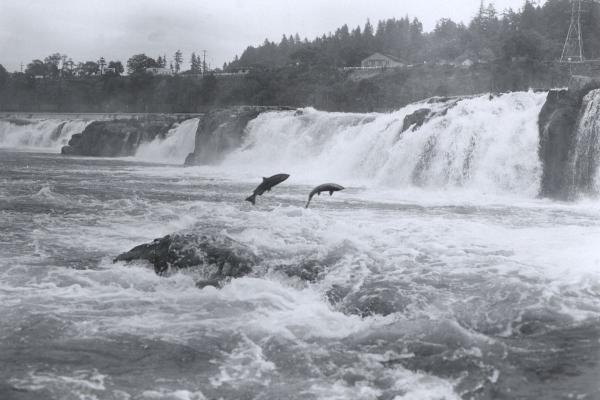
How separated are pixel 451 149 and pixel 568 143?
11.9 feet

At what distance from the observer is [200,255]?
27.8 ft

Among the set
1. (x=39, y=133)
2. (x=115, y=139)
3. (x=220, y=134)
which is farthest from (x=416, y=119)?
(x=39, y=133)

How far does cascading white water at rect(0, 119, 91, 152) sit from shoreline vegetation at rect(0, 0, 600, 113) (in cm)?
1969

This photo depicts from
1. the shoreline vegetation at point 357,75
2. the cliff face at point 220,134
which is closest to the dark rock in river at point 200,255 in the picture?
the cliff face at point 220,134

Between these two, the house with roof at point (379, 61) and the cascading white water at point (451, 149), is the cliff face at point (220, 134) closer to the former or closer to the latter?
the cascading white water at point (451, 149)

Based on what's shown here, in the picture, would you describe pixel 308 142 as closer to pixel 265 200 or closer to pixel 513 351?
pixel 265 200

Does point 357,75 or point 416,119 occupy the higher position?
point 357,75

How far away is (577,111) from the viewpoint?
18156mm

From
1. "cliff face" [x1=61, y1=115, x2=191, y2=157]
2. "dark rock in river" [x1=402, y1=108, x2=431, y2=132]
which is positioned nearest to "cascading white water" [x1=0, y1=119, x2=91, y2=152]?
"cliff face" [x1=61, y1=115, x2=191, y2=157]

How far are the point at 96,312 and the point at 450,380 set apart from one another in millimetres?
3863

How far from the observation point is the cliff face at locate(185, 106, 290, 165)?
3366 cm

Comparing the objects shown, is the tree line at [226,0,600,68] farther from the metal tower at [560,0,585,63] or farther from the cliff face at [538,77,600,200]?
the cliff face at [538,77,600,200]

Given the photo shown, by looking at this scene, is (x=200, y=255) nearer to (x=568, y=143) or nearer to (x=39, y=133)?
(x=568, y=143)

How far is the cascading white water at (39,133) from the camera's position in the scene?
50375 mm
